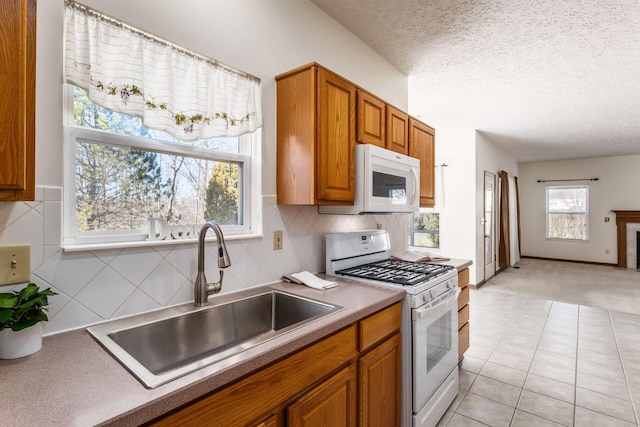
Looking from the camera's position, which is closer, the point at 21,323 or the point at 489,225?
the point at 21,323

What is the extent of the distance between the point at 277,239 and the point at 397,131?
1242 millimetres

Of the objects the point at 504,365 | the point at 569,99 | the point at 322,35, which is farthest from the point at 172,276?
the point at 569,99

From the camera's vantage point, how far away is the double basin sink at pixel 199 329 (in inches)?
40.4

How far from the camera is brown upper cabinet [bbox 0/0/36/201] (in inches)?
31.2

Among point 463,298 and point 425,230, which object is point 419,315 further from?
point 425,230

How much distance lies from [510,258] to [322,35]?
22.4ft

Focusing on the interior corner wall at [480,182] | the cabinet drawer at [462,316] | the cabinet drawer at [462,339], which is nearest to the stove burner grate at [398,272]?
the cabinet drawer at [462,316]

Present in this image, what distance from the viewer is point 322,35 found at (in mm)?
2215

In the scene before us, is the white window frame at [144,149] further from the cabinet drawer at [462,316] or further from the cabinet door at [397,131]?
the cabinet drawer at [462,316]

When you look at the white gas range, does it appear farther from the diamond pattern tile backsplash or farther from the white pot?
the white pot

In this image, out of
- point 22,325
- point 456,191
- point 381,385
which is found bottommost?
point 381,385

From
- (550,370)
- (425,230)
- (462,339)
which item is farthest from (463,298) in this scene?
(425,230)

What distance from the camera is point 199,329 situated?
1.37m

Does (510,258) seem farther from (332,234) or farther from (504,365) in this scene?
(332,234)
